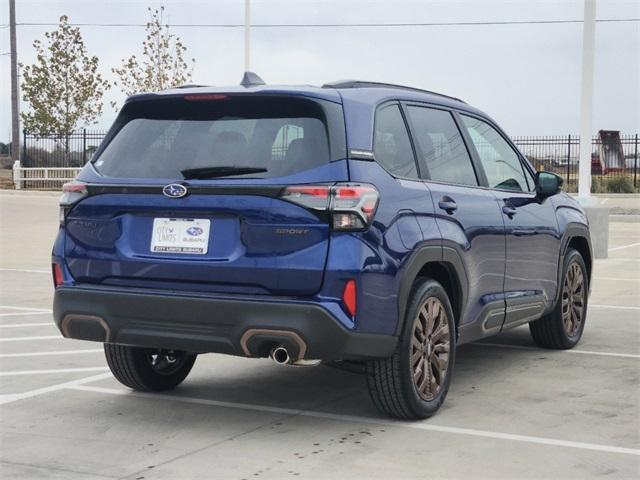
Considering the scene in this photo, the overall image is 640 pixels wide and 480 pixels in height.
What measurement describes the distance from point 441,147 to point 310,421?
1.89m

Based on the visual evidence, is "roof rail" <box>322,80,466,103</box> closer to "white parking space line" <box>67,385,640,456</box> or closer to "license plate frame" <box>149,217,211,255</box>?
"license plate frame" <box>149,217,211,255</box>

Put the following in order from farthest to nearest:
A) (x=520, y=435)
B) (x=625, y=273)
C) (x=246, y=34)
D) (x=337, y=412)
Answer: (x=246, y=34), (x=625, y=273), (x=337, y=412), (x=520, y=435)

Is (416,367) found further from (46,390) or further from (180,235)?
(46,390)

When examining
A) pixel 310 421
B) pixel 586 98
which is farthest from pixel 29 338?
pixel 586 98

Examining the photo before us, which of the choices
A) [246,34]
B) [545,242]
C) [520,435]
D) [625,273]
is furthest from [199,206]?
[246,34]

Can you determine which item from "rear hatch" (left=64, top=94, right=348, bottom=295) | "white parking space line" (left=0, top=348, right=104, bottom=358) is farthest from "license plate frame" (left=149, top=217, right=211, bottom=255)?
"white parking space line" (left=0, top=348, right=104, bottom=358)

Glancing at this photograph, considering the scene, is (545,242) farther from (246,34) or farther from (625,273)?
(246,34)

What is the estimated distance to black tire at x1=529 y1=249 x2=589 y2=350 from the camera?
837cm

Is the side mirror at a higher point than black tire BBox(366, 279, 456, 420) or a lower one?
higher

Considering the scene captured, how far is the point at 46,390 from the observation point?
6.84m

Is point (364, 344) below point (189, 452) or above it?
above

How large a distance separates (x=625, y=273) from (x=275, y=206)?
34.1 feet

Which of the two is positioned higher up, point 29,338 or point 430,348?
point 430,348

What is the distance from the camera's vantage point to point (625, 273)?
14797 mm
